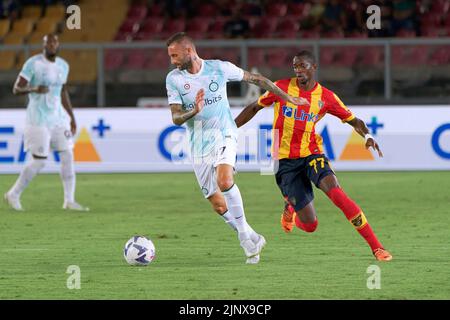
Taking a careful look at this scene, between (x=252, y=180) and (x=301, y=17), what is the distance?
279 inches

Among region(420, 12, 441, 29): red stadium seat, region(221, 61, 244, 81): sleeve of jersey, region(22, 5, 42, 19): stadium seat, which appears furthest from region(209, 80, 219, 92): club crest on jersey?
region(22, 5, 42, 19): stadium seat

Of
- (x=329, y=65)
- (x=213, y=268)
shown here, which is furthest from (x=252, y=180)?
(x=213, y=268)

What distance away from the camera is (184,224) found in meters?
13.9

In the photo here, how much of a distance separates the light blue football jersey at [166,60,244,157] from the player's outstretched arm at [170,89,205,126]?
0.27ft

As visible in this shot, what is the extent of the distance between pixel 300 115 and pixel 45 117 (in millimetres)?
4990

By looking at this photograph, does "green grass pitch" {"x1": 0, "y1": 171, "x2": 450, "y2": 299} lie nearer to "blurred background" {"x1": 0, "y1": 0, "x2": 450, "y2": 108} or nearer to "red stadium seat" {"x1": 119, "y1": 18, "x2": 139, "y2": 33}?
"blurred background" {"x1": 0, "y1": 0, "x2": 450, "y2": 108}

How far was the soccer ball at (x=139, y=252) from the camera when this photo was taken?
10.4 metres

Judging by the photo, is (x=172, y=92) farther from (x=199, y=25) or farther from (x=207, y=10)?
(x=207, y=10)

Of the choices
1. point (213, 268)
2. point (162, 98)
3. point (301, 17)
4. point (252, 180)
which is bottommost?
point (213, 268)

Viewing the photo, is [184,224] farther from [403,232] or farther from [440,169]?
[440,169]

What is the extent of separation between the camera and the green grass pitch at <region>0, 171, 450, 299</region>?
364 inches

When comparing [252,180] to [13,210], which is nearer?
[13,210]

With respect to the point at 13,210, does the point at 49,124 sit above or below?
above

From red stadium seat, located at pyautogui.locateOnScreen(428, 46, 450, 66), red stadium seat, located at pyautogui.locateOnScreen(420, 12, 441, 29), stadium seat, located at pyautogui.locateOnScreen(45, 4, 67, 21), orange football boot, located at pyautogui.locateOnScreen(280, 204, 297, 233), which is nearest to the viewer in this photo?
orange football boot, located at pyautogui.locateOnScreen(280, 204, 297, 233)
